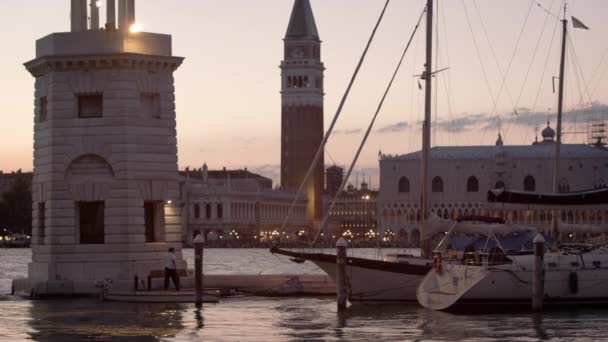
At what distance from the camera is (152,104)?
40.7 m

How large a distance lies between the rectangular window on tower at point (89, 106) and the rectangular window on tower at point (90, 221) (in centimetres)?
254

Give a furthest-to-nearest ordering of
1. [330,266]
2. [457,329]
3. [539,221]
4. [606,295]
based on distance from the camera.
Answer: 1. [539,221]
2. [330,266]
3. [606,295]
4. [457,329]

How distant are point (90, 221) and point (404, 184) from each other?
5881 inches

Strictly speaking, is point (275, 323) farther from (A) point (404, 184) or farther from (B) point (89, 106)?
(A) point (404, 184)

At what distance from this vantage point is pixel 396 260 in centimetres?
4009

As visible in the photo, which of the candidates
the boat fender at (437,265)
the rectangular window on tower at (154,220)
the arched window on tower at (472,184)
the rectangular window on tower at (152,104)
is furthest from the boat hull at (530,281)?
the arched window on tower at (472,184)

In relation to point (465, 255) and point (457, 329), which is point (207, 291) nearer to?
point (465, 255)

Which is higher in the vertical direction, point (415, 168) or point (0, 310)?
point (415, 168)

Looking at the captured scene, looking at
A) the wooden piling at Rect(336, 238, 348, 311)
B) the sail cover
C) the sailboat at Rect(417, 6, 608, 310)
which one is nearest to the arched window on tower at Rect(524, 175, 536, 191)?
the sail cover

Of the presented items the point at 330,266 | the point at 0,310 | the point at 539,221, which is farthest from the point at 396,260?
the point at 539,221

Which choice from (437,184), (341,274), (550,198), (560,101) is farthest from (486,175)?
(341,274)

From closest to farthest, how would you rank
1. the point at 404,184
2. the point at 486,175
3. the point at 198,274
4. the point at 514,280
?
the point at 514,280, the point at 198,274, the point at 486,175, the point at 404,184

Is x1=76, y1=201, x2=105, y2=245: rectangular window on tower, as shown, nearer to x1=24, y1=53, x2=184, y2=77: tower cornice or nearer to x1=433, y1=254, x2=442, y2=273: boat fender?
x1=24, y1=53, x2=184, y2=77: tower cornice

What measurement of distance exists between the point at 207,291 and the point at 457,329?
10902mm
